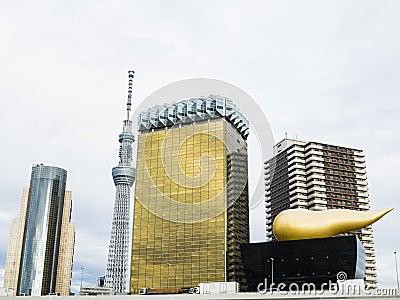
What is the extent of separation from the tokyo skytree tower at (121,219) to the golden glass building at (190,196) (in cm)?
1938

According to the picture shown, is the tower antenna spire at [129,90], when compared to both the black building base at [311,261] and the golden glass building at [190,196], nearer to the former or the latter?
the golden glass building at [190,196]

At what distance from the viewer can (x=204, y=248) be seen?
107250mm

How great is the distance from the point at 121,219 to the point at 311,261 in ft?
356

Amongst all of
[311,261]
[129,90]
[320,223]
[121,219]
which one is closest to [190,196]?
[121,219]

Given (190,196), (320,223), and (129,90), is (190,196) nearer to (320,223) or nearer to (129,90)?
(129,90)

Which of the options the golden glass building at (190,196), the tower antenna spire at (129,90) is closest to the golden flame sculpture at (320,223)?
the golden glass building at (190,196)

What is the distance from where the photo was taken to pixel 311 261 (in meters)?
39.3

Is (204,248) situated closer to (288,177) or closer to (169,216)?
(169,216)

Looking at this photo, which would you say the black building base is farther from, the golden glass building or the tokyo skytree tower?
the tokyo skytree tower

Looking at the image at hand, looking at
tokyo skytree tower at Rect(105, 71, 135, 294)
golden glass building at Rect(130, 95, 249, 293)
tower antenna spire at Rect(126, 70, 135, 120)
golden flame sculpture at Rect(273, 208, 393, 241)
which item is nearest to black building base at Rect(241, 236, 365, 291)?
golden flame sculpture at Rect(273, 208, 393, 241)

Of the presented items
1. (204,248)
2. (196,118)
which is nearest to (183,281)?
(204,248)

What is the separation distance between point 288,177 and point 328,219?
308 feet

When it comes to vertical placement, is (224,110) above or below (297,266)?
above

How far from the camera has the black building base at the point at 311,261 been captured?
3903 centimetres
